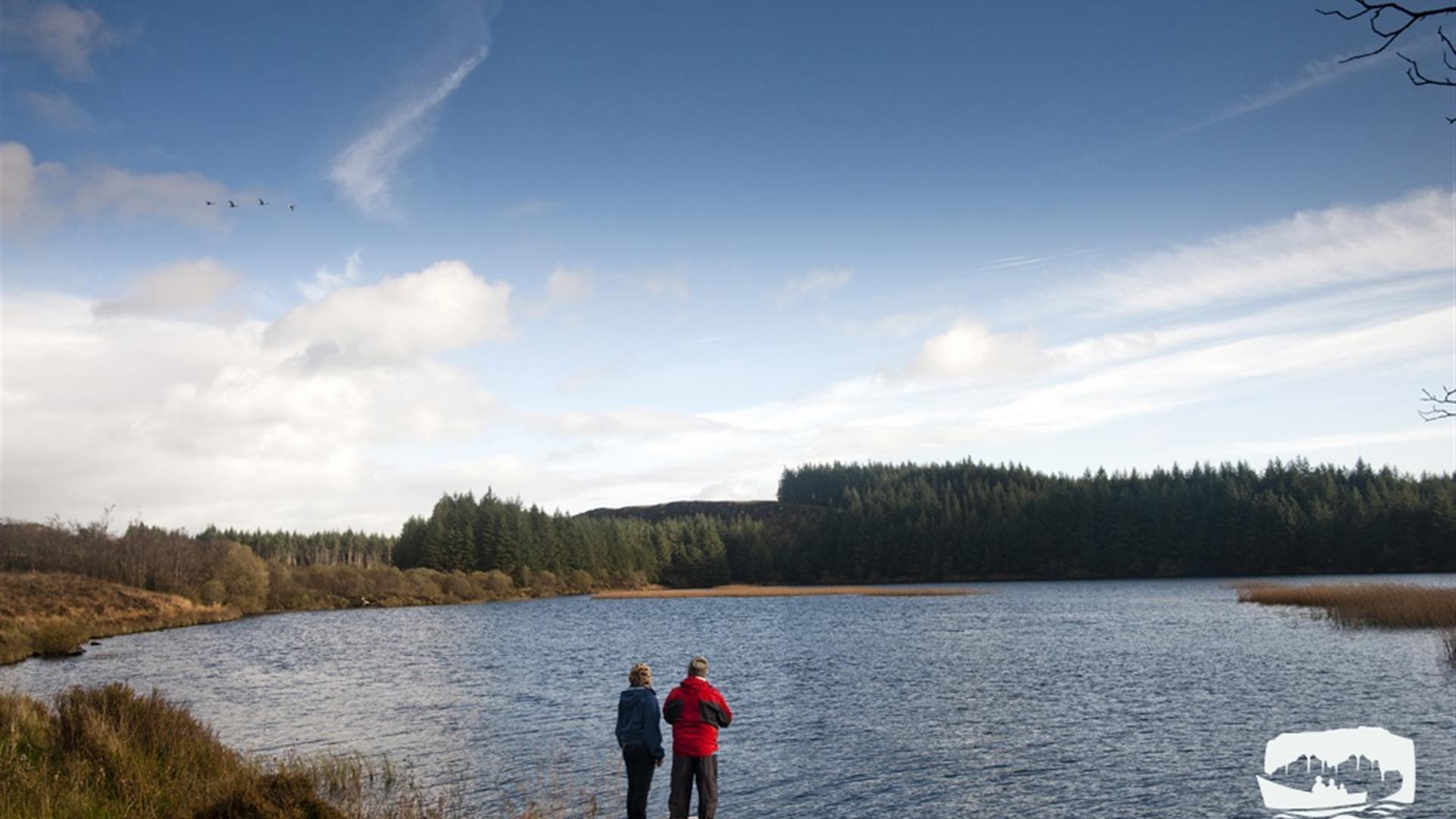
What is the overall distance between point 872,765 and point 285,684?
1172 inches

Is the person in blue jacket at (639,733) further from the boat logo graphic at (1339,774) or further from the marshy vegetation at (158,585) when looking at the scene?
the marshy vegetation at (158,585)

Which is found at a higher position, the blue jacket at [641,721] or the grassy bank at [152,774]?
the blue jacket at [641,721]

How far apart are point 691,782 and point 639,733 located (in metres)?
1.31

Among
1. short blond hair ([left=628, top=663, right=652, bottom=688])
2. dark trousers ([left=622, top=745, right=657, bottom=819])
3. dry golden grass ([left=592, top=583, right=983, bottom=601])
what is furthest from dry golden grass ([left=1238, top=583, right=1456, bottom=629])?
dry golden grass ([left=592, top=583, right=983, bottom=601])

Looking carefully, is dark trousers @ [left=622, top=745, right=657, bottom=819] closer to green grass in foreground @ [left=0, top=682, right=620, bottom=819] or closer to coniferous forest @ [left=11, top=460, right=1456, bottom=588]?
green grass in foreground @ [left=0, top=682, right=620, bottom=819]

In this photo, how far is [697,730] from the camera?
53.9ft

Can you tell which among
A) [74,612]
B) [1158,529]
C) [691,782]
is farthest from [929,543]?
[691,782]

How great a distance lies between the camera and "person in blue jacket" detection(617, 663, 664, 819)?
16469mm

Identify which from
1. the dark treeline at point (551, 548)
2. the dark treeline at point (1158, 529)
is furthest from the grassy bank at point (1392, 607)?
the dark treeline at point (551, 548)

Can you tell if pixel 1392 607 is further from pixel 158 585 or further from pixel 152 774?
A: pixel 158 585

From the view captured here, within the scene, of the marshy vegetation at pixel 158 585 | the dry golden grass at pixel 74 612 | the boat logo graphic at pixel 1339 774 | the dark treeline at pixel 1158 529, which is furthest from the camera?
the dark treeline at pixel 1158 529

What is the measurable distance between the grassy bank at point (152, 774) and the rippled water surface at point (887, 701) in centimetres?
265

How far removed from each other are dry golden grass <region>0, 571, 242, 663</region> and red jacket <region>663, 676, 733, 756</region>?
58394 mm

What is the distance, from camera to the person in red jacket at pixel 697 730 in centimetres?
1628
